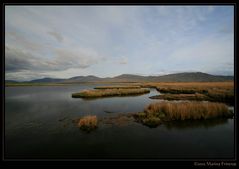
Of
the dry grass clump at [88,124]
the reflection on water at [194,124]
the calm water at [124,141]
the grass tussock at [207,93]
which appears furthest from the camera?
the grass tussock at [207,93]

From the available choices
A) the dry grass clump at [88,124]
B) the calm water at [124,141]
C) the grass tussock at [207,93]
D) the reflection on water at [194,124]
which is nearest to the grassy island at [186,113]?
the reflection on water at [194,124]

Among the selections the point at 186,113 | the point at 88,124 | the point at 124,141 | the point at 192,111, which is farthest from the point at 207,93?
the point at 88,124

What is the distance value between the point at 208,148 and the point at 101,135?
24.3 ft

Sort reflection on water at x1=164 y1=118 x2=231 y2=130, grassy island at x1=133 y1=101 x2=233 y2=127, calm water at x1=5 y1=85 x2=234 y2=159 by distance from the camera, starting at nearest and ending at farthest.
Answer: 1. calm water at x1=5 y1=85 x2=234 y2=159
2. reflection on water at x1=164 y1=118 x2=231 y2=130
3. grassy island at x1=133 y1=101 x2=233 y2=127

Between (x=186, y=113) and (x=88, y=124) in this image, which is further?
(x=186, y=113)

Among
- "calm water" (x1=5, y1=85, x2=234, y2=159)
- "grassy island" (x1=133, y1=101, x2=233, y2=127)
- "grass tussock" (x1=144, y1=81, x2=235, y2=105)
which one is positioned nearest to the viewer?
"calm water" (x1=5, y1=85, x2=234, y2=159)

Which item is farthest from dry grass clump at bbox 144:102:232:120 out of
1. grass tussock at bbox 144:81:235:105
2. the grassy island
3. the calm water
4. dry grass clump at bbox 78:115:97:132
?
grass tussock at bbox 144:81:235:105

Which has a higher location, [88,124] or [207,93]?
[207,93]

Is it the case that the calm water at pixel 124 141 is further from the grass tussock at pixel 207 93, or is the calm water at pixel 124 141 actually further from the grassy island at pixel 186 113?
the grass tussock at pixel 207 93

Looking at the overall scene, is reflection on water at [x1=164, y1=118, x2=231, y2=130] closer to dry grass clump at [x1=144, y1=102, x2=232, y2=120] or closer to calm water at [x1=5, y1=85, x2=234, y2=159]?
calm water at [x1=5, y1=85, x2=234, y2=159]

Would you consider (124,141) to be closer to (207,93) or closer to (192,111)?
(192,111)

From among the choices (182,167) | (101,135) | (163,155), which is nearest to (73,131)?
(101,135)

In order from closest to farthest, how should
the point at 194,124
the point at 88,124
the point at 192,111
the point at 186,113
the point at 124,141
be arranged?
the point at 124,141
the point at 88,124
the point at 194,124
the point at 186,113
the point at 192,111

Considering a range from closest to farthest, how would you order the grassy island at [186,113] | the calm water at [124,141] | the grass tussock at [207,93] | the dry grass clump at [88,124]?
the calm water at [124,141], the dry grass clump at [88,124], the grassy island at [186,113], the grass tussock at [207,93]
